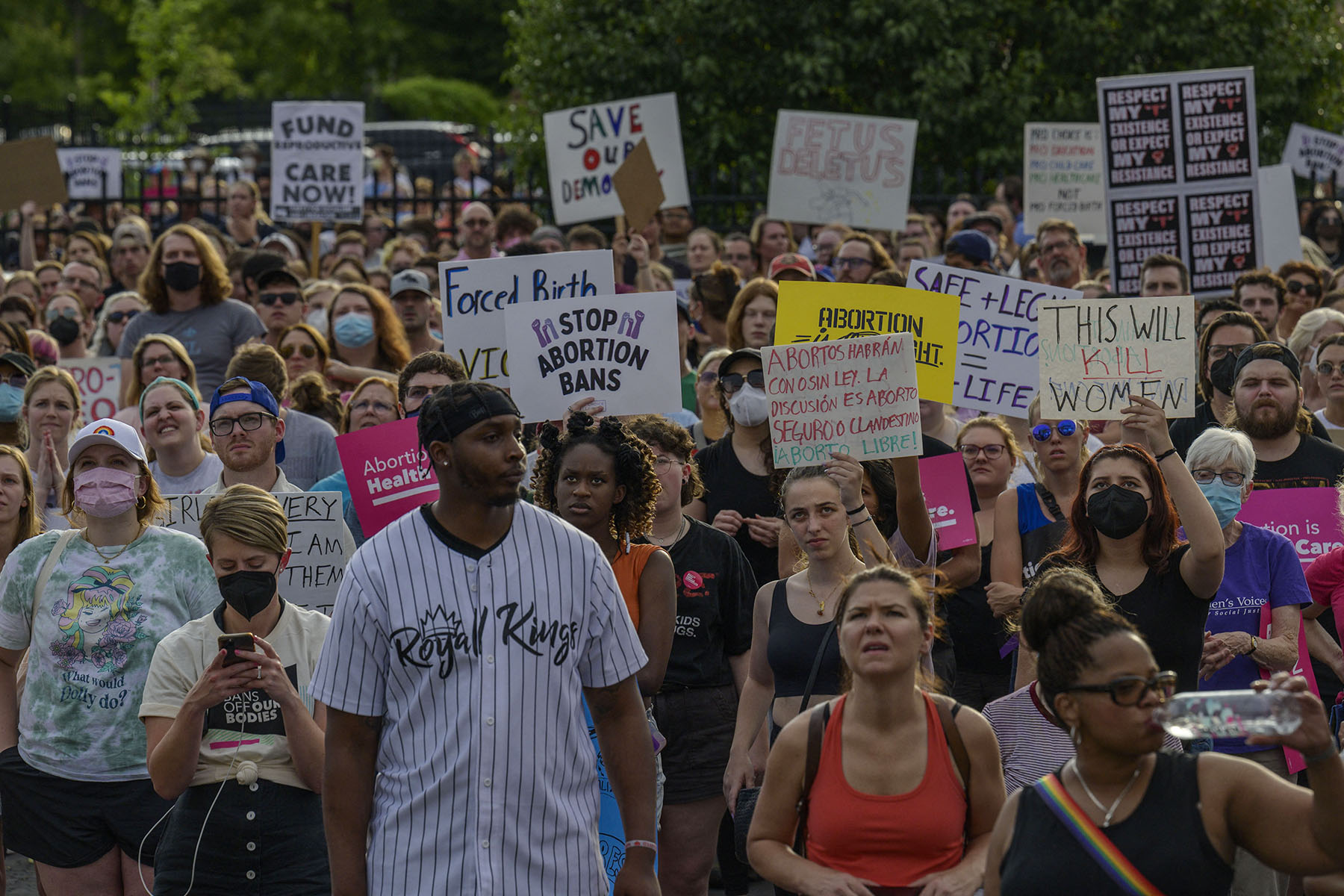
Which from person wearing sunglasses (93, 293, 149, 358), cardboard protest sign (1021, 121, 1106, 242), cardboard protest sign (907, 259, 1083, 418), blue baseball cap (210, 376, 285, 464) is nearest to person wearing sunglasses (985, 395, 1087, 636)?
cardboard protest sign (907, 259, 1083, 418)

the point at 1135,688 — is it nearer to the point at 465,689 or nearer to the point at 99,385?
the point at 465,689

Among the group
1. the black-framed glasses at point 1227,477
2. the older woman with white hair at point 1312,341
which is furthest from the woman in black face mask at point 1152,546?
the older woman with white hair at point 1312,341

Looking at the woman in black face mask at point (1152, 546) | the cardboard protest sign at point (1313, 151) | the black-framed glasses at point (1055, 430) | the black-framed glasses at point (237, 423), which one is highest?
the cardboard protest sign at point (1313, 151)

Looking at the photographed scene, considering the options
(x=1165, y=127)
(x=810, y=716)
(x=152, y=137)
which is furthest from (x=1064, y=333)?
(x=152, y=137)

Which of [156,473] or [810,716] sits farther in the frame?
[156,473]

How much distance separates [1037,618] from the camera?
153 inches

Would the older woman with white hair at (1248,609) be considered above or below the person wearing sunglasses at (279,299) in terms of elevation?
below

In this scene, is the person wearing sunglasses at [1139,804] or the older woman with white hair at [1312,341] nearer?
the person wearing sunglasses at [1139,804]

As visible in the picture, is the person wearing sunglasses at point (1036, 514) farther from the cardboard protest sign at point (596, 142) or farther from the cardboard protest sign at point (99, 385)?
the cardboard protest sign at point (596, 142)

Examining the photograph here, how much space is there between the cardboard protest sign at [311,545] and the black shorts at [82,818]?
3.57 feet

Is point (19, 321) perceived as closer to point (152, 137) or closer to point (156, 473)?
point (156, 473)

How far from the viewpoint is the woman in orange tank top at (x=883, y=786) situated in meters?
4.10

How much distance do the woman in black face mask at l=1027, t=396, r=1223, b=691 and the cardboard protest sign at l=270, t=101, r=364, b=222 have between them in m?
9.14

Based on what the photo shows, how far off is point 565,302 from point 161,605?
2.53 m
